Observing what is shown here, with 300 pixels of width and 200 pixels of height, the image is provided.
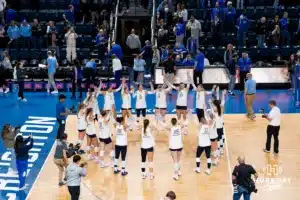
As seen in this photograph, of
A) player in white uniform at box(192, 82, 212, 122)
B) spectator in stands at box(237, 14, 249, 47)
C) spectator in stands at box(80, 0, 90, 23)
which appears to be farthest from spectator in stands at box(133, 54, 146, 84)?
player in white uniform at box(192, 82, 212, 122)

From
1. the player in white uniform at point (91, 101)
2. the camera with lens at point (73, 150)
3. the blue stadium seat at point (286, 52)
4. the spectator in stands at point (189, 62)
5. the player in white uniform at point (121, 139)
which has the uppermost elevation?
the blue stadium seat at point (286, 52)

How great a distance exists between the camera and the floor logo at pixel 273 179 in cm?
1959

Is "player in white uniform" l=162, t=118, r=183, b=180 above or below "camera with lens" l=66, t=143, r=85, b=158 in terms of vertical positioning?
above

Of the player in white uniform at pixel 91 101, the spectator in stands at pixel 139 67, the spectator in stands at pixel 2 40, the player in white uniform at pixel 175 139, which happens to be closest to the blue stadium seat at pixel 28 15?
the spectator in stands at pixel 2 40

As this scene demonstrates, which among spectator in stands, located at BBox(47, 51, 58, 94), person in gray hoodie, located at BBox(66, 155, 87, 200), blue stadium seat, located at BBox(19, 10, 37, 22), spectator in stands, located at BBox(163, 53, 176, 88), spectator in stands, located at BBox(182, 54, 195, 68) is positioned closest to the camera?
person in gray hoodie, located at BBox(66, 155, 87, 200)

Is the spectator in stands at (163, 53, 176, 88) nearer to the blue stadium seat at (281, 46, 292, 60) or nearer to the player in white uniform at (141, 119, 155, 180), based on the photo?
the blue stadium seat at (281, 46, 292, 60)

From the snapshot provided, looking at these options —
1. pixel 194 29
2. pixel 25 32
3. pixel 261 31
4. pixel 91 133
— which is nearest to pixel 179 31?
pixel 194 29

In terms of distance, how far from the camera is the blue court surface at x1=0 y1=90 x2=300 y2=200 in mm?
21406

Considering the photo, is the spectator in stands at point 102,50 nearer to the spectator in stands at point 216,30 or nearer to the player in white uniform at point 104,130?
the spectator in stands at point 216,30

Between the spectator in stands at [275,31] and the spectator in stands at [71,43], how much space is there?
8816 millimetres

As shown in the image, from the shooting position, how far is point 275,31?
1270 inches

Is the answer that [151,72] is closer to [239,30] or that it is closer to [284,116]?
[239,30]

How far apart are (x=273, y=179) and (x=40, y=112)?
1041 cm

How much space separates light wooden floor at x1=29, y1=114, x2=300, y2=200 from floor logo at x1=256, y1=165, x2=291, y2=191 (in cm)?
6
